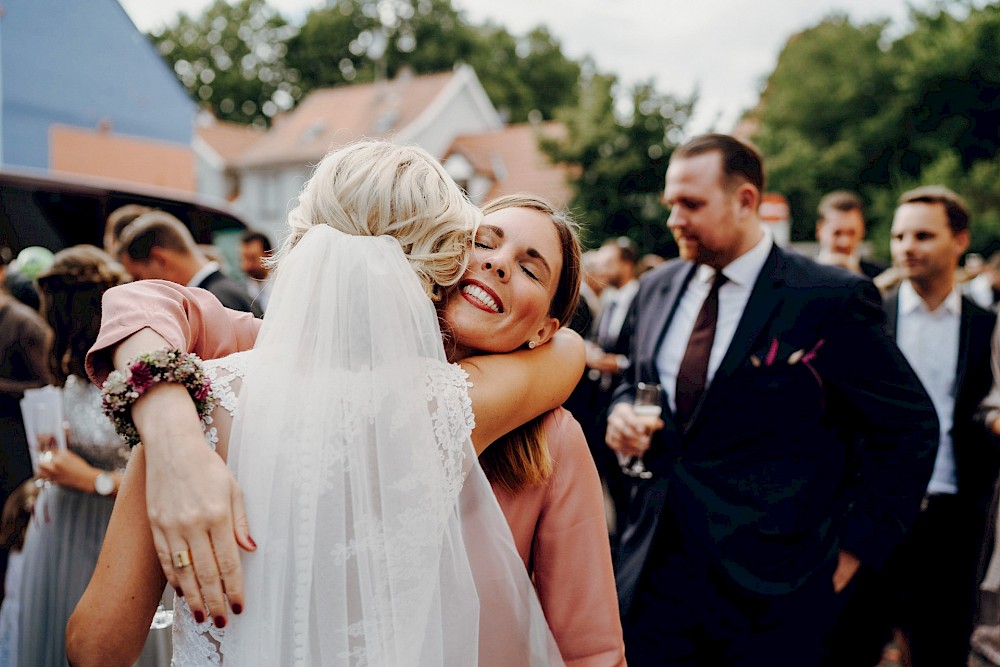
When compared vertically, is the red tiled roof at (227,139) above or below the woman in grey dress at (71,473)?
below

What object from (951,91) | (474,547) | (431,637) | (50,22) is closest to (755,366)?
(474,547)

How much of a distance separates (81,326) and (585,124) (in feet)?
57.3

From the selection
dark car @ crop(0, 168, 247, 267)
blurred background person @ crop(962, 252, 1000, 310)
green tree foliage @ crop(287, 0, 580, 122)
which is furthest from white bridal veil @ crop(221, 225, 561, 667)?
green tree foliage @ crop(287, 0, 580, 122)

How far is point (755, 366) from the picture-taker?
278 cm

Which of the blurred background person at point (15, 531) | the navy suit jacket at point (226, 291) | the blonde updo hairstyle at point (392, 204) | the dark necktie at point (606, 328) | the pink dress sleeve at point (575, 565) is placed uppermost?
the blonde updo hairstyle at point (392, 204)

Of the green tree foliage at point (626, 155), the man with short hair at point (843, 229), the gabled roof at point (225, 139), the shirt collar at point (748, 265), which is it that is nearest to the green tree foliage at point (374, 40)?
the gabled roof at point (225, 139)

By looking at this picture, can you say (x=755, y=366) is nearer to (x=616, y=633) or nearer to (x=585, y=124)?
(x=616, y=633)

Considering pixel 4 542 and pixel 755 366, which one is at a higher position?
pixel 755 366

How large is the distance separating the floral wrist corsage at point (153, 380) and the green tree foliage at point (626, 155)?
18.1 metres

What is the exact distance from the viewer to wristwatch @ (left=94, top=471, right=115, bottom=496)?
3162 millimetres

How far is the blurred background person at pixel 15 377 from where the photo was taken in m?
4.00

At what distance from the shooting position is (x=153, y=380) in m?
1.31

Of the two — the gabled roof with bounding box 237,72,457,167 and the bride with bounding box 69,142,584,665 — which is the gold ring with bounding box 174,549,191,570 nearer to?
the bride with bounding box 69,142,584,665

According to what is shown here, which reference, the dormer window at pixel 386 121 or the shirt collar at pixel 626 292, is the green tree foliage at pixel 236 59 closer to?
the dormer window at pixel 386 121
